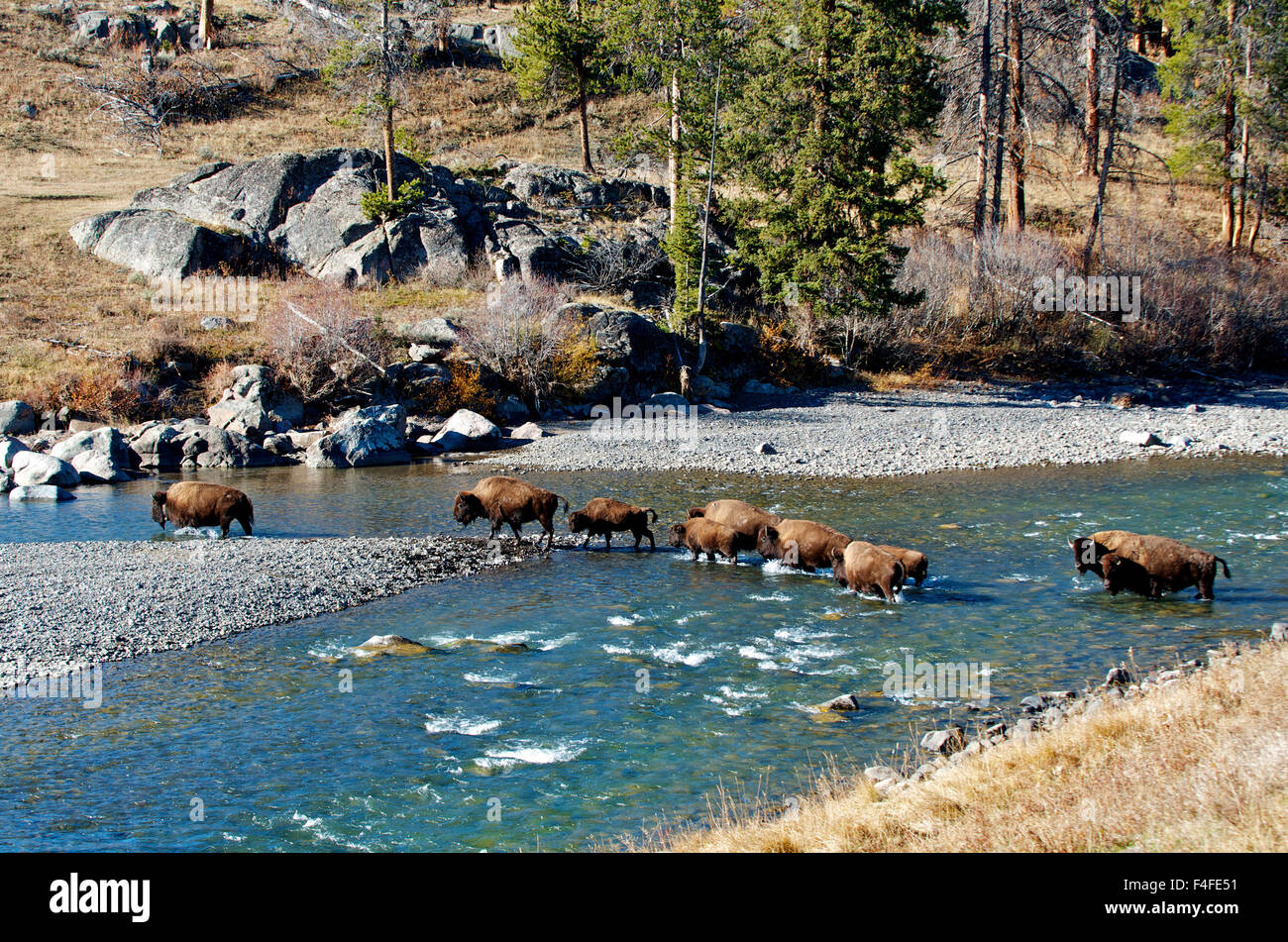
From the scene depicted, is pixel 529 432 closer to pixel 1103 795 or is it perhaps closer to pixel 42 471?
pixel 42 471

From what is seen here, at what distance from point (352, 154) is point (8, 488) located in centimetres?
3040

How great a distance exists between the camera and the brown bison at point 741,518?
701 inches

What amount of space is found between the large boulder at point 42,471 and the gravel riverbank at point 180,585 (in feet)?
24.8

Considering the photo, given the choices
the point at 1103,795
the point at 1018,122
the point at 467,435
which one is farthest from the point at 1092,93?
the point at 1103,795

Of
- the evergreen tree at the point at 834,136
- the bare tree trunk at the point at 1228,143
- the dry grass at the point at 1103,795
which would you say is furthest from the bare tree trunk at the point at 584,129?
the dry grass at the point at 1103,795

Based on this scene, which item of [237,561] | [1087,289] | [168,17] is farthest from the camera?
[168,17]

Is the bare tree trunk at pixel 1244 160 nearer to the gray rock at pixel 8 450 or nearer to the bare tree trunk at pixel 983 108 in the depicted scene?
the bare tree trunk at pixel 983 108

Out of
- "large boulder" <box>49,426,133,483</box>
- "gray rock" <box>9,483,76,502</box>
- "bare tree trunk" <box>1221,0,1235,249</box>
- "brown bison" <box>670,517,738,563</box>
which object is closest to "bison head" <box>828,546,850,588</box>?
"brown bison" <box>670,517,738,563</box>

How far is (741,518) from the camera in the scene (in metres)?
18.2

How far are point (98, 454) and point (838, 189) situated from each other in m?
27.2

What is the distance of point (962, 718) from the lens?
10.4 meters

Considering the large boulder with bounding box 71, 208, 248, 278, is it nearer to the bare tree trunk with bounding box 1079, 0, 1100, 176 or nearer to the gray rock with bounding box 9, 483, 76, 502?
the gray rock with bounding box 9, 483, 76, 502
